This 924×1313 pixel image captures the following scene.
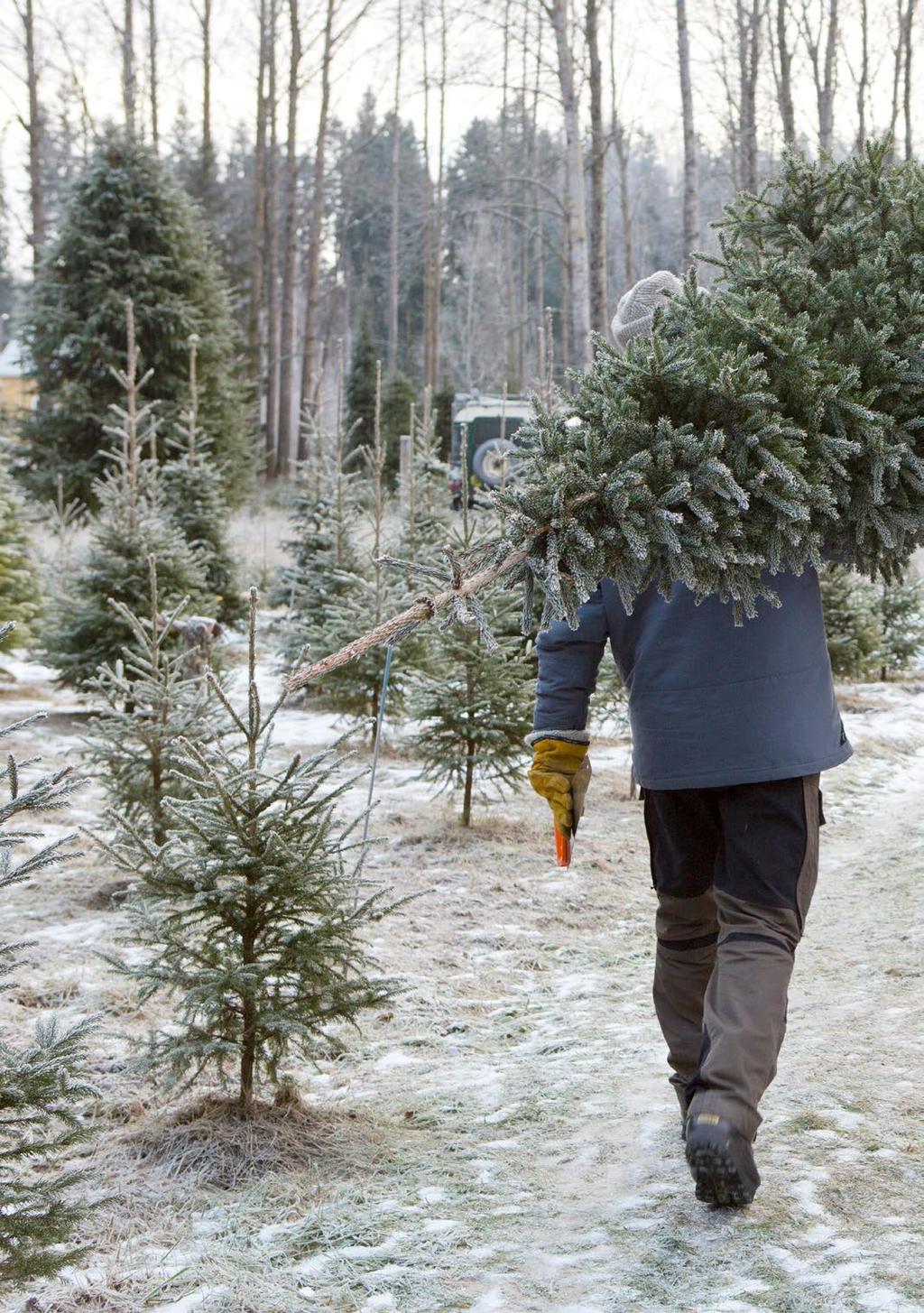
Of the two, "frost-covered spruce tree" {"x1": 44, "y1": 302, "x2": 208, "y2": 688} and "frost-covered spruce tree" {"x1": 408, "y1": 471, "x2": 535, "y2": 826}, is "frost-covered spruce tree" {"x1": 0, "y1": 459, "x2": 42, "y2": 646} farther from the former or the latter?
"frost-covered spruce tree" {"x1": 408, "y1": 471, "x2": 535, "y2": 826}

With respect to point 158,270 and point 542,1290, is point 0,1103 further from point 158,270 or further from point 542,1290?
point 158,270

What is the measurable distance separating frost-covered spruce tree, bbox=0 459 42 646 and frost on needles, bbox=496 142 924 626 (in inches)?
308

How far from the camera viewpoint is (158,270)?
15797 millimetres

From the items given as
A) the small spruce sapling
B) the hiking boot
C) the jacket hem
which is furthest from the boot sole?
the small spruce sapling

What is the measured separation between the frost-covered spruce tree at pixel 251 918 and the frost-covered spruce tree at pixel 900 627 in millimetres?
10911

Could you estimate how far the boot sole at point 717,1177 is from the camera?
2.67 meters

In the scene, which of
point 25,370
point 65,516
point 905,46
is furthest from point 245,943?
point 905,46

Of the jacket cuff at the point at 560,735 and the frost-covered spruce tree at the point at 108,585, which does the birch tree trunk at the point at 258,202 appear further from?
the jacket cuff at the point at 560,735

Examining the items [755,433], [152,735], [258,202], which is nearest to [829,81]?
[258,202]

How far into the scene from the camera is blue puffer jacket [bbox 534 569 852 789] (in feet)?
9.75

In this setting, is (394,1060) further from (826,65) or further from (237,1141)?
(826,65)

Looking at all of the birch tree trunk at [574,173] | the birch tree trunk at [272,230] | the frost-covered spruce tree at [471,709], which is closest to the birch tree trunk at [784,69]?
the birch tree trunk at [574,173]

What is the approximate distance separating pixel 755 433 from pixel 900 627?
11319mm

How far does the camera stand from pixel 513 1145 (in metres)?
3.32
